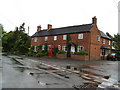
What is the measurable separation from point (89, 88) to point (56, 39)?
25.3m

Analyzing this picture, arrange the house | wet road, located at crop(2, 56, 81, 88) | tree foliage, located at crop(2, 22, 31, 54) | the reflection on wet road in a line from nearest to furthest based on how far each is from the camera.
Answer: wet road, located at crop(2, 56, 81, 88) → the reflection on wet road → the house → tree foliage, located at crop(2, 22, 31, 54)

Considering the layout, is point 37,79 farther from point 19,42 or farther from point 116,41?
point 19,42

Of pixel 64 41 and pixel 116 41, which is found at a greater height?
pixel 64 41

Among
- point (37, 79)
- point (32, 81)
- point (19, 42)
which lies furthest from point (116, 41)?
point (19, 42)

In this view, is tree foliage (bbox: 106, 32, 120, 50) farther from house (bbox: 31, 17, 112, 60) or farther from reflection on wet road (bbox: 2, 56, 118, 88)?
reflection on wet road (bbox: 2, 56, 118, 88)

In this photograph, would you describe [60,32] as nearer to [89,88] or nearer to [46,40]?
[46,40]

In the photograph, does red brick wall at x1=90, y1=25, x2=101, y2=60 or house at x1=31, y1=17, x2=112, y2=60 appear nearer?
house at x1=31, y1=17, x2=112, y2=60

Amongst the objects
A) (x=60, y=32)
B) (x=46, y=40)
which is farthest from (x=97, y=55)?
(x=46, y=40)

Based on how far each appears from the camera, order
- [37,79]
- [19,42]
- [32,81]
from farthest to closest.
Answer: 1. [19,42]
2. [37,79]
3. [32,81]

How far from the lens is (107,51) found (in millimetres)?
31531

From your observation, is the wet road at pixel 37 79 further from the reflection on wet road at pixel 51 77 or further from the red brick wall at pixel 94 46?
the red brick wall at pixel 94 46

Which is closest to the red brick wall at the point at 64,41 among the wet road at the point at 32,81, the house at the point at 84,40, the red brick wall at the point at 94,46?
the house at the point at 84,40

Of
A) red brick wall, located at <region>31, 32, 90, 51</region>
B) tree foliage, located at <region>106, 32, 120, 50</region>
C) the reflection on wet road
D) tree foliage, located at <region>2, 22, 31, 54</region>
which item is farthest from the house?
the reflection on wet road

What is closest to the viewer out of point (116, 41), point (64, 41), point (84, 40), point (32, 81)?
point (32, 81)
